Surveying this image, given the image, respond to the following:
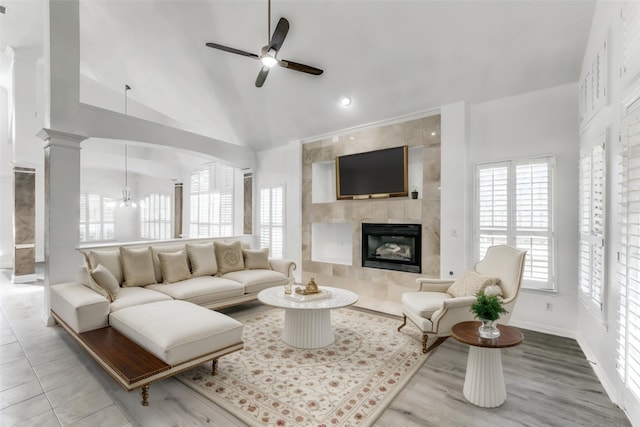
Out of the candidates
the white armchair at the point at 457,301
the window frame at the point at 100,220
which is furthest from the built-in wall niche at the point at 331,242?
the window frame at the point at 100,220

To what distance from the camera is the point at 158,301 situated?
3455 millimetres

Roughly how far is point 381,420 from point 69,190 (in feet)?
14.5

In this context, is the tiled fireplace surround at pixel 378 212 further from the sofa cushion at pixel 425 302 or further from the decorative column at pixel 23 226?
the decorative column at pixel 23 226

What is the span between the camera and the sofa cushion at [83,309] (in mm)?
2939

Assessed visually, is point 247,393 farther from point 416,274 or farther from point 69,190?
point 69,190

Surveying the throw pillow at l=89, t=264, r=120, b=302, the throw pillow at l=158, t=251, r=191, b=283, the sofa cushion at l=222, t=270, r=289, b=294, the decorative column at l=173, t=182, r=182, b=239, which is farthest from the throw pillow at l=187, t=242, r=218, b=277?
the decorative column at l=173, t=182, r=182, b=239

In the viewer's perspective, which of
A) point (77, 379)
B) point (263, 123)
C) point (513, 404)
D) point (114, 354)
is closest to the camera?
point (513, 404)

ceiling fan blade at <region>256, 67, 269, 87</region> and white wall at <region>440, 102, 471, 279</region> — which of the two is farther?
white wall at <region>440, 102, 471, 279</region>

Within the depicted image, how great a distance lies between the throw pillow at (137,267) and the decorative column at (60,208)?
68 cm

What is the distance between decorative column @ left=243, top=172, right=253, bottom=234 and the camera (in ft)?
23.1

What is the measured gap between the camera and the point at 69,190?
3955 millimetres

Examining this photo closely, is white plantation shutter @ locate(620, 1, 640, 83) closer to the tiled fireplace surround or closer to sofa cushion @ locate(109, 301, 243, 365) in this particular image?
the tiled fireplace surround

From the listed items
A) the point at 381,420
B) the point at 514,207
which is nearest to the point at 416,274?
the point at 514,207

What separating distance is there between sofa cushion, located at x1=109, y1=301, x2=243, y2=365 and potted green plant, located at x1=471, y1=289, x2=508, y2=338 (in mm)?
1979
